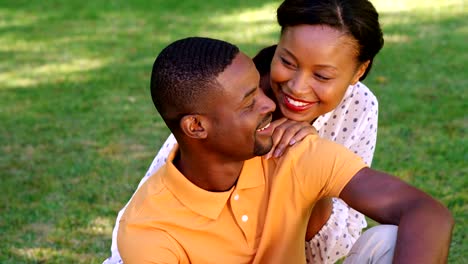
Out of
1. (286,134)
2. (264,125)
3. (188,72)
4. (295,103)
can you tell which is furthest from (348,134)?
(188,72)

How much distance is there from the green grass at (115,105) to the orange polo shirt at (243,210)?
152 centimetres

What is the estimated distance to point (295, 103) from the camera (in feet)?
10.6

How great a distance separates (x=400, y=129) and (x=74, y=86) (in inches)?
112

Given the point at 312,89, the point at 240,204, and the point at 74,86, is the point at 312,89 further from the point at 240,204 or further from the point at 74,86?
the point at 74,86

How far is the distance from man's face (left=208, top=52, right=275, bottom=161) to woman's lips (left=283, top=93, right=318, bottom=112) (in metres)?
0.40

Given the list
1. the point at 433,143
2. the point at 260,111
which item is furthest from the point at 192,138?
A: the point at 433,143

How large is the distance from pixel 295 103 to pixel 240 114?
519 millimetres

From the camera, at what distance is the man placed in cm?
269

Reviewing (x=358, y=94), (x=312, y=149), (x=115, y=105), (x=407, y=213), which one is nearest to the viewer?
(x=407, y=213)

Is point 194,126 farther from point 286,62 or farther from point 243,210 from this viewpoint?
point 286,62

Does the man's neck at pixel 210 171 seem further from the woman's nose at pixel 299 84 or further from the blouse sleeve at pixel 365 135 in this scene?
the blouse sleeve at pixel 365 135

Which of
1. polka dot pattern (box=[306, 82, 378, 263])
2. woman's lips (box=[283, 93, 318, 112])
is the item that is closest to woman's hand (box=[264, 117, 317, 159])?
woman's lips (box=[283, 93, 318, 112])

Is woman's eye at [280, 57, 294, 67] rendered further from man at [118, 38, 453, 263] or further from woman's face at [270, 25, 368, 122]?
man at [118, 38, 453, 263]

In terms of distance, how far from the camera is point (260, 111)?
9.13ft
